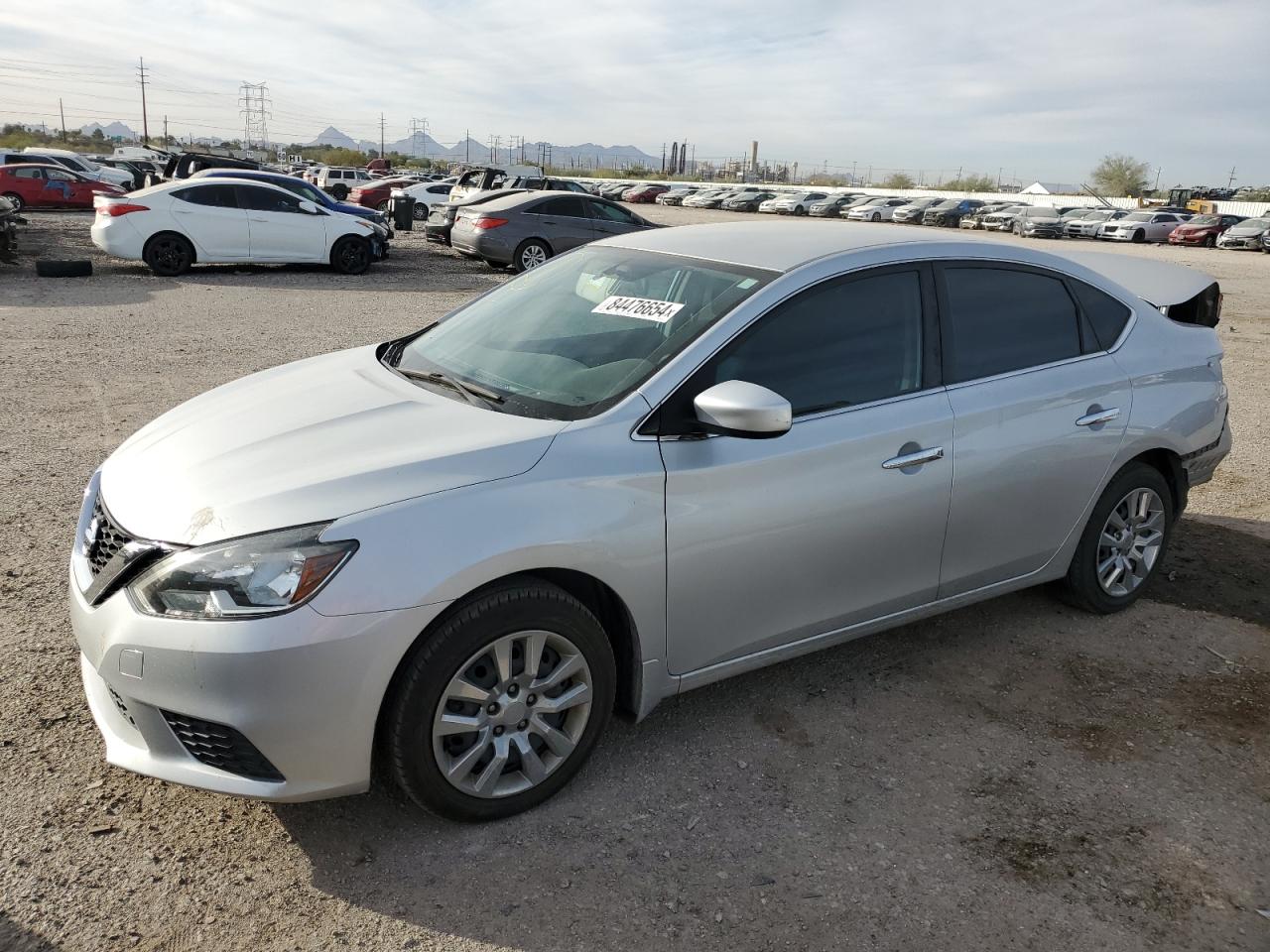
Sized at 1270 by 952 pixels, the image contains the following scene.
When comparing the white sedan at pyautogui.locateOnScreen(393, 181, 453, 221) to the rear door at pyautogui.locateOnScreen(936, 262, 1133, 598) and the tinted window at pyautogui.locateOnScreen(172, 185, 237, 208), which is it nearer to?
the tinted window at pyautogui.locateOnScreen(172, 185, 237, 208)

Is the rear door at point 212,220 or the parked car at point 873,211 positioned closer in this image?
the rear door at point 212,220

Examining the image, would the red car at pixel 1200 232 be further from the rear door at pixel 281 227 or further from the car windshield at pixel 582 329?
the car windshield at pixel 582 329

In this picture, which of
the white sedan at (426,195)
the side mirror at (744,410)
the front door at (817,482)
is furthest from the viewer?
the white sedan at (426,195)

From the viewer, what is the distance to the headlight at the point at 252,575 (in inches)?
98.0

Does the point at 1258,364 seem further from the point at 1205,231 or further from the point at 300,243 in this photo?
the point at 1205,231

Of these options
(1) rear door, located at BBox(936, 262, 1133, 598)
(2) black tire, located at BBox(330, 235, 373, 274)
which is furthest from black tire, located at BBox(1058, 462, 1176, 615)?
(2) black tire, located at BBox(330, 235, 373, 274)

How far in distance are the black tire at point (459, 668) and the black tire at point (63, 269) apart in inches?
603

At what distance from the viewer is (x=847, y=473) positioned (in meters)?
3.32

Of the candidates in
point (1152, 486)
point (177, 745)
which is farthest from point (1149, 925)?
point (177, 745)

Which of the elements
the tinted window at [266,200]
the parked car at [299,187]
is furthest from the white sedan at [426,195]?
the tinted window at [266,200]

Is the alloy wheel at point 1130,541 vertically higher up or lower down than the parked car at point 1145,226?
lower down

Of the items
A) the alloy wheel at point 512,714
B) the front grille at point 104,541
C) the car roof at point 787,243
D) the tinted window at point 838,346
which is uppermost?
the car roof at point 787,243

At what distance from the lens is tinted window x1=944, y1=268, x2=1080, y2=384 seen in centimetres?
375

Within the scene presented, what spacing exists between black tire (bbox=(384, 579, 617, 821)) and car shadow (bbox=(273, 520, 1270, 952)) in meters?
0.11
